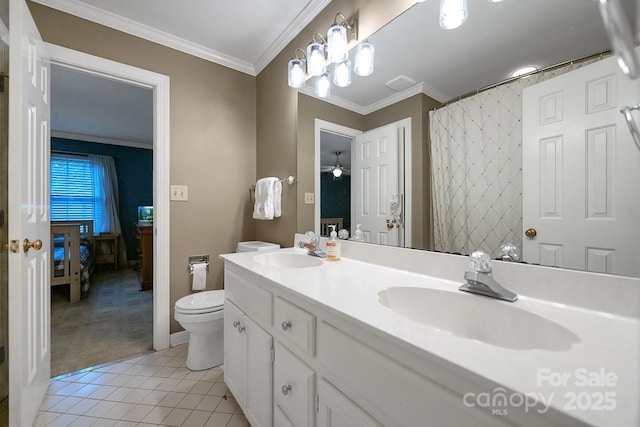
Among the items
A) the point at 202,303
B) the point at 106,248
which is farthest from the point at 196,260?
the point at 106,248

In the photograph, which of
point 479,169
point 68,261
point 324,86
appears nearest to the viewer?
point 479,169

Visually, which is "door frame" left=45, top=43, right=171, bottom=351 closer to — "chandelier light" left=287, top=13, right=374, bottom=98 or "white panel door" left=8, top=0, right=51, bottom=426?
"white panel door" left=8, top=0, right=51, bottom=426

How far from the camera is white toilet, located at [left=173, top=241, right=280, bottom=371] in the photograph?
1603 mm

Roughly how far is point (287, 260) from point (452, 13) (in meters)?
1.35

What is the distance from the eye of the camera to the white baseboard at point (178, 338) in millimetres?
1983

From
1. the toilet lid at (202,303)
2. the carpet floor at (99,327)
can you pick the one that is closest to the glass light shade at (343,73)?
the toilet lid at (202,303)

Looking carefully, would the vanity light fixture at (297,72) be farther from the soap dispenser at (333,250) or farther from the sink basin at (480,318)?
the sink basin at (480,318)

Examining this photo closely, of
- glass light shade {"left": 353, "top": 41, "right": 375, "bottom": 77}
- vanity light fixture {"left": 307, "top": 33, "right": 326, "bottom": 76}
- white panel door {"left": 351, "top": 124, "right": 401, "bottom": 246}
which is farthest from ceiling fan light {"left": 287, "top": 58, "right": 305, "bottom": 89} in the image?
white panel door {"left": 351, "top": 124, "right": 401, "bottom": 246}

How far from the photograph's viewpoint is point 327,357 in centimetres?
71

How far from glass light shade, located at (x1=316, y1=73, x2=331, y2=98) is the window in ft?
16.0

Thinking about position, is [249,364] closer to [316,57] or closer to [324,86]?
[324,86]

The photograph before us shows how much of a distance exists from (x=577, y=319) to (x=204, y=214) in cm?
218

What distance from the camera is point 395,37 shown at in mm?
1228

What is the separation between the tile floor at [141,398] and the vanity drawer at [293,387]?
564mm
